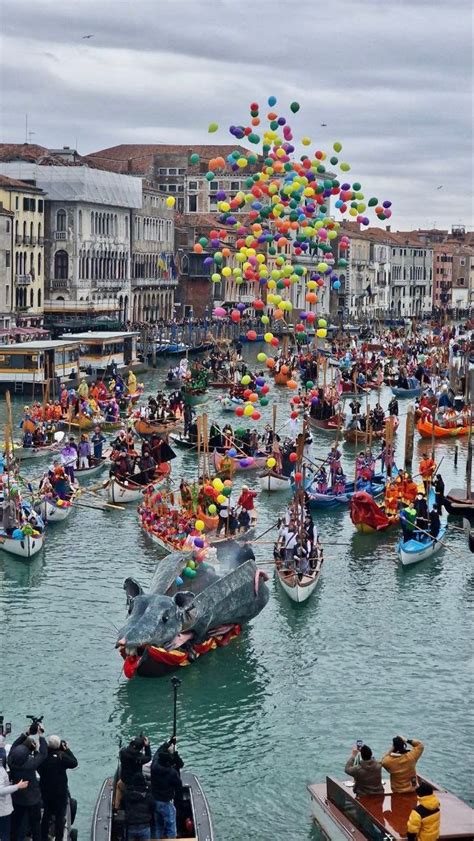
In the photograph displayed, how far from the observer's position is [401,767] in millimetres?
13688

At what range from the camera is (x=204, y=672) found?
19.5m

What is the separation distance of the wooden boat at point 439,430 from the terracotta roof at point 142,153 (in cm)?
6063

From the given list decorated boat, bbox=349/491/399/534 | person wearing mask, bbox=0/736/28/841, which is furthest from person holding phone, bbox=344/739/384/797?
decorated boat, bbox=349/491/399/534

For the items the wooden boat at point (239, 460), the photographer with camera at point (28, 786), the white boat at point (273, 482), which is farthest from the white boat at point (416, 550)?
the photographer with camera at point (28, 786)

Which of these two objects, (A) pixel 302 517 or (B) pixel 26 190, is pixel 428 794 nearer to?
(A) pixel 302 517

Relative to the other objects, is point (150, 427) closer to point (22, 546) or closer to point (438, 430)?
point (438, 430)

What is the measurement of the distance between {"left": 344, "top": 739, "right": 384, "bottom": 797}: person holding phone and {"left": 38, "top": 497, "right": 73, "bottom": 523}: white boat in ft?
50.5

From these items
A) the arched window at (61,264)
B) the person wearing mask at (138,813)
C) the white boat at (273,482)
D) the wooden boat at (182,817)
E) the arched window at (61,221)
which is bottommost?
the white boat at (273,482)

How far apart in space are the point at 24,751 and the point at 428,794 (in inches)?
133

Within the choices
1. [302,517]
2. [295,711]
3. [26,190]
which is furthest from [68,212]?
[295,711]

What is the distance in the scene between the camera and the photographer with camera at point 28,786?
1246 centimetres

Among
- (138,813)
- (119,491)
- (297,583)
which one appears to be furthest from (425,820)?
(119,491)

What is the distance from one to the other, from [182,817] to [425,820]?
2.44m

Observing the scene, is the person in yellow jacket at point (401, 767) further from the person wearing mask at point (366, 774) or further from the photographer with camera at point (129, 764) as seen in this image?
the photographer with camera at point (129, 764)
